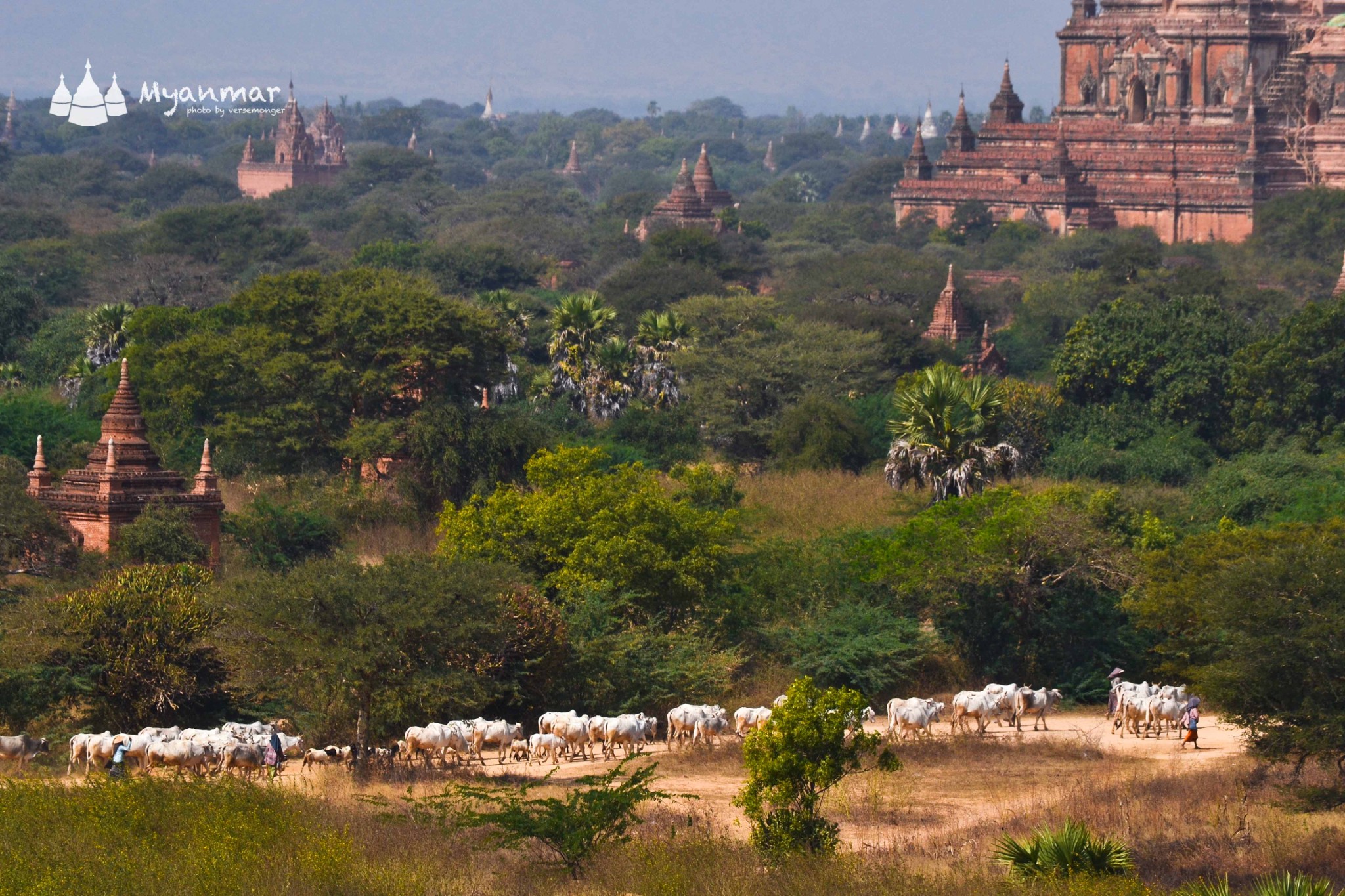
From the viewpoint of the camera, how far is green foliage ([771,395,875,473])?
4794cm

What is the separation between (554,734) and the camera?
2888 cm

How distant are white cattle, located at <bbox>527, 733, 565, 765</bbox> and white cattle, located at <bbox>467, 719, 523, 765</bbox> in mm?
265

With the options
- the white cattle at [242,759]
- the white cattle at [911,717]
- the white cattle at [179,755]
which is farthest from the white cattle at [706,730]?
the white cattle at [179,755]

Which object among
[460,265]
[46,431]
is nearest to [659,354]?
[46,431]

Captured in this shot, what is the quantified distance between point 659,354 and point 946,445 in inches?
676

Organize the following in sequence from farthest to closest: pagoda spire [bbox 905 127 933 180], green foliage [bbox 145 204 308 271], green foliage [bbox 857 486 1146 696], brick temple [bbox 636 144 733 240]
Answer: pagoda spire [bbox 905 127 933 180], brick temple [bbox 636 144 733 240], green foliage [bbox 145 204 308 271], green foliage [bbox 857 486 1146 696]

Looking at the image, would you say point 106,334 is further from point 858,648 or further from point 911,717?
point 911,717

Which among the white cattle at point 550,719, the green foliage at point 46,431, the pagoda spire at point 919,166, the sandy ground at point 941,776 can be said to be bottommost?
the sandy ground at point 941,776

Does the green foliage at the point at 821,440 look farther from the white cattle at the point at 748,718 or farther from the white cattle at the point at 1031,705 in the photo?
the white cattle at the point at 748,718

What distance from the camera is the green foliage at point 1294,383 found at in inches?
1908

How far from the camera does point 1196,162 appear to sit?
89.8 meters

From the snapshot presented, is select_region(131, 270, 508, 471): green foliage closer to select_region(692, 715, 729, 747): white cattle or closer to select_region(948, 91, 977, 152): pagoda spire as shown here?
select_region(692, 715, 729, 747): white cattle

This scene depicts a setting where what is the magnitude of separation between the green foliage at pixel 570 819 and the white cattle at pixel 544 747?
13.8 ft

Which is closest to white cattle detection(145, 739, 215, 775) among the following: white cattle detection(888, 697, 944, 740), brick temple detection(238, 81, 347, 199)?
white cattle detection(888, 697, 944, 740)
